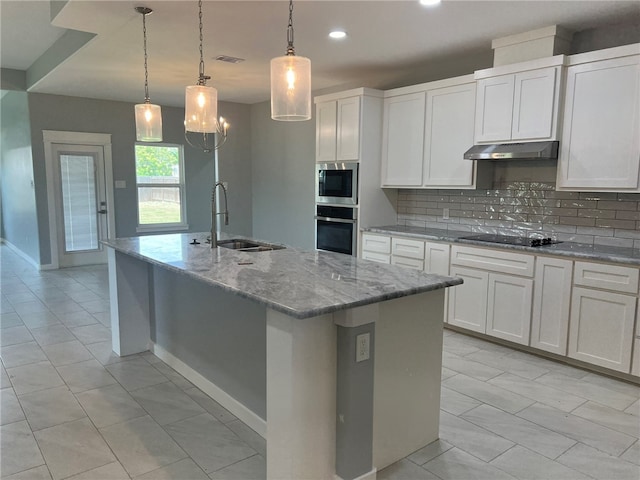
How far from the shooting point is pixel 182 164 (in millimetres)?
7992

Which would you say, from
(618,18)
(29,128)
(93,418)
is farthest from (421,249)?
(29,128)

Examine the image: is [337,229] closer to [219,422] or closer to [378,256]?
[378,256]

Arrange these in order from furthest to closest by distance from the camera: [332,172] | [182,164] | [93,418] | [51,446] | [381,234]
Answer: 1. [182,164]
2. [332,172]
3. [381,234]
4. [93,418]
5. [51,446]

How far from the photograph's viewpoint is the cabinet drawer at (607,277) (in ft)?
10.0

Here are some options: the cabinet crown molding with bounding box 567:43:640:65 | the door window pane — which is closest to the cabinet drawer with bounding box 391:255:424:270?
the cabinet crown molding with bounding box 567:43:640:65

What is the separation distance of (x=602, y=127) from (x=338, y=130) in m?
2.61

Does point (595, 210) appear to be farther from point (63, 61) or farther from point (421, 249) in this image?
point (63, 61)

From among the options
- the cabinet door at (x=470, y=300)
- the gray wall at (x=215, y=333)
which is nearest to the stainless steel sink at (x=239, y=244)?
the gray wall at (x=215, y=333)

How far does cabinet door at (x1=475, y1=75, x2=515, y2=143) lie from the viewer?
12.4ft

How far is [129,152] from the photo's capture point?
24.3 feet

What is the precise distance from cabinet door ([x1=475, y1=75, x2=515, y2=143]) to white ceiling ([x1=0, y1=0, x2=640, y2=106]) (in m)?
0.38

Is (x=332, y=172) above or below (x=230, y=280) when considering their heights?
above

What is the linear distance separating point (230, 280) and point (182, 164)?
20.7 ft

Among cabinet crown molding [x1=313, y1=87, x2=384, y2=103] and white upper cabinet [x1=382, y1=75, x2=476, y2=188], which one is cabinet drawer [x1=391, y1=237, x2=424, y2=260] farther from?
cabinet crown molding [x1=313, y1=87, x2=384, y2=103]
